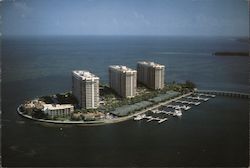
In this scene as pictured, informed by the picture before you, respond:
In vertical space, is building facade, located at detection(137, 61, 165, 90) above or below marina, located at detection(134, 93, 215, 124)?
above

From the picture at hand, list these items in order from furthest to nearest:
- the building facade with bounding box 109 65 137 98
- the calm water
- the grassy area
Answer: the building facade with bounding box 109 65 137 98 → the grassy area → the calm water

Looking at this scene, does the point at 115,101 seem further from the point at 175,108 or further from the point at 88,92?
the point at 175,108

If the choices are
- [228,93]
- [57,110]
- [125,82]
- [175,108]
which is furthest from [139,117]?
[228,93]

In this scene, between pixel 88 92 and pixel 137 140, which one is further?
pixel 88 92

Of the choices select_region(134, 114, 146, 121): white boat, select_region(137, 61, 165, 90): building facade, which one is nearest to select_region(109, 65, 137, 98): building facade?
select_region(137, 61, 165, 90): building facade

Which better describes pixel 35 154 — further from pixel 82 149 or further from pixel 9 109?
pixel 9 109

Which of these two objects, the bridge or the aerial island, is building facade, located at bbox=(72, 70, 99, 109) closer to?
the aerial island

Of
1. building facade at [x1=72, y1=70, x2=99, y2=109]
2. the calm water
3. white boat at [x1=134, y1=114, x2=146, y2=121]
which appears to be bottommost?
the calm water

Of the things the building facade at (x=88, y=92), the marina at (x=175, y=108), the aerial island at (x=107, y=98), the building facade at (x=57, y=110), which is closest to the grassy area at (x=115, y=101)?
the aerial island at (x=107, y=98)

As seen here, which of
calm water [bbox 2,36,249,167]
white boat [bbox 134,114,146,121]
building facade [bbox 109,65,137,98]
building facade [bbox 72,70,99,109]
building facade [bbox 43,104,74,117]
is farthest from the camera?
building facade [bbox 109,65,137,98]

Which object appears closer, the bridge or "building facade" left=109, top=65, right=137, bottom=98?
"building facade" left=109, top=65, right=137, bottom=98
